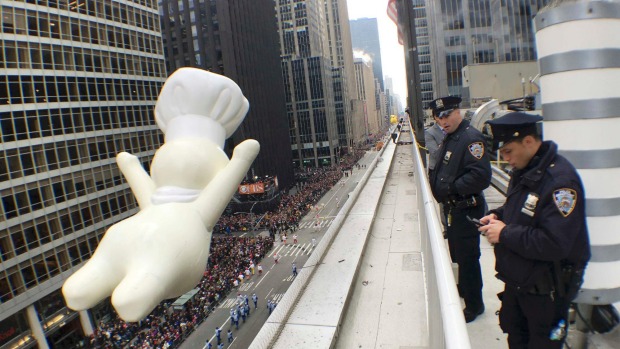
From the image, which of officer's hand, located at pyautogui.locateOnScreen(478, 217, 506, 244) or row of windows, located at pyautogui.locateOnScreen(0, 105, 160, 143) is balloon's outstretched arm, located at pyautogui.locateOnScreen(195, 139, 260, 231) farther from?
row of windows, located at pyautogui.locateOnScreen(0, 105, 160, 143)

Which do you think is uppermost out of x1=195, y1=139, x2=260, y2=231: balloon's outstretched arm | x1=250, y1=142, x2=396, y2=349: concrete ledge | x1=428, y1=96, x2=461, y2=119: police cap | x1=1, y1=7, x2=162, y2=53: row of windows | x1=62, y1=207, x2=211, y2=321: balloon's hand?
x1=1, y1=7, x2=162, y2=53: row of windows

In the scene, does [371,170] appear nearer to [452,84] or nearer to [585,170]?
[585,170]

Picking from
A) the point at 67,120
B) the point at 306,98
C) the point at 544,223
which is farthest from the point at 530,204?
the point at 306,98

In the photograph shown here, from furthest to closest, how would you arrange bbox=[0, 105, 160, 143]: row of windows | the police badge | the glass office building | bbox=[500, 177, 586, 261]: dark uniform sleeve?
bbox=[0, 105, 160, 143]: row of windows, the glass office building, the police badge, bbox=[500, 177, 586, 261]: dark uniform sleeve

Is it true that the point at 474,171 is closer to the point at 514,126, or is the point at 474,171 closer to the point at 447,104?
the point at 447,104

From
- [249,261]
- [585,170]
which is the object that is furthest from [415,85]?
[249,261]

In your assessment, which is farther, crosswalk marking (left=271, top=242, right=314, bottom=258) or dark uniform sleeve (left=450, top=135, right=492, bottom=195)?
crosswalk marking (left=271, top=242, right=314, bottom=258)

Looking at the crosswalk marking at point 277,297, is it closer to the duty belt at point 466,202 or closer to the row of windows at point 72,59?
the row of windows at point 72,59

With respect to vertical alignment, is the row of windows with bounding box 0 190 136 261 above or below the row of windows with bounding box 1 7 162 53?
below

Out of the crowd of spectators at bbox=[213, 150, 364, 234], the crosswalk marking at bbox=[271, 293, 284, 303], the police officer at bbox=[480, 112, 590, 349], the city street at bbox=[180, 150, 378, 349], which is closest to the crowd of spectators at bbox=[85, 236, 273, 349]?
the city street at bbox=[180, 150, 378, 349]
